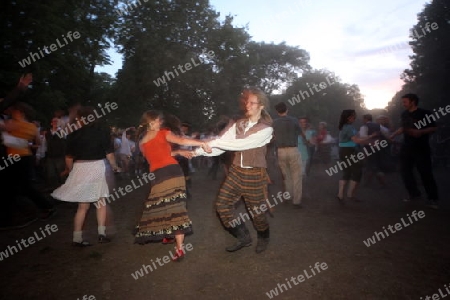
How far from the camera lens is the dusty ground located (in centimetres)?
325

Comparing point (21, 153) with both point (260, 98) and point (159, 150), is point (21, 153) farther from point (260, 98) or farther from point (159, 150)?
point (260, 98)

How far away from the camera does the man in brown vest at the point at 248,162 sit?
12.9 ft

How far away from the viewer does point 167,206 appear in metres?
3.96

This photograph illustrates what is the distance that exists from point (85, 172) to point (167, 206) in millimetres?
1447

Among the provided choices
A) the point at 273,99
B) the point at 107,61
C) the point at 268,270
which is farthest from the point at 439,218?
the point at 273,99

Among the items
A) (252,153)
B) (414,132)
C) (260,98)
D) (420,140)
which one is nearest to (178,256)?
(252,153)

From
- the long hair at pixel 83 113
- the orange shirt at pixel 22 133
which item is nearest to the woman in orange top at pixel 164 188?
the long hair at pixel 83 113

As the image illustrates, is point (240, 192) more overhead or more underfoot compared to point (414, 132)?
more overhead

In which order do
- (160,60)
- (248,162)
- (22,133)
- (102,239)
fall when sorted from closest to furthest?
(248,162) < (102,239) < (22,133) < (160,60)

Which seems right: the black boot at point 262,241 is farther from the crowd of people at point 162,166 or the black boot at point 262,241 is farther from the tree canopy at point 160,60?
the tree canopy at point 160,60

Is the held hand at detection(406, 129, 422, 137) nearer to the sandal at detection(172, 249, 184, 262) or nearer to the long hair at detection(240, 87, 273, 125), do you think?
the long hair at detection(240, 87, 273, 125)

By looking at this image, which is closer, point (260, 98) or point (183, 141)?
point (183, 141)

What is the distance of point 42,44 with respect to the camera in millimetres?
10578

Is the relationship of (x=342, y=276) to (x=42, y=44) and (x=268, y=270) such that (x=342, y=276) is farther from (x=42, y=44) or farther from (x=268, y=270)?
(x=42, y=44)
